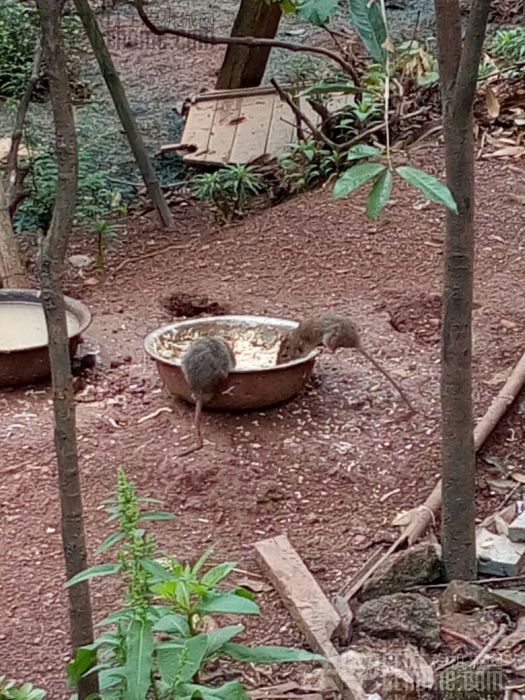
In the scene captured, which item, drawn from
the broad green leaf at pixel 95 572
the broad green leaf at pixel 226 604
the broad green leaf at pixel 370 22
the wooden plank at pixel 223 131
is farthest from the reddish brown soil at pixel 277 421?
the broad green leaf at pixel 370 22

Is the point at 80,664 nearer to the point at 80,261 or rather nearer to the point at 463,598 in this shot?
the point at 463,598

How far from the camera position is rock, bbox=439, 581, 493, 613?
10.3ft

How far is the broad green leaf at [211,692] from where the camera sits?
2.28m

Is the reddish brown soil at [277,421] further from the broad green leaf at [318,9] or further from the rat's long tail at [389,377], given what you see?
the broad green leaf at [318,9]

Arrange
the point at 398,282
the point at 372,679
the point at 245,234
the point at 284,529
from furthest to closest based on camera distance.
Result: the point at 245,234
the point at 398,282
the point at 284,529
the point at 372,679

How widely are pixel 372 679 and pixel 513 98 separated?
5.81 m

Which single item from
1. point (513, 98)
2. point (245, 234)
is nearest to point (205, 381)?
point (245, 234)

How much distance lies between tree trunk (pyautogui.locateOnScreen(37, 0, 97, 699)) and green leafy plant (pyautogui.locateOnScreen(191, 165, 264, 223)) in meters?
4.99

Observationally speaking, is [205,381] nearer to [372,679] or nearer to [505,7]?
[372,679]

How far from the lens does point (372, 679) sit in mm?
2803

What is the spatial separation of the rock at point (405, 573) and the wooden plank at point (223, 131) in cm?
519

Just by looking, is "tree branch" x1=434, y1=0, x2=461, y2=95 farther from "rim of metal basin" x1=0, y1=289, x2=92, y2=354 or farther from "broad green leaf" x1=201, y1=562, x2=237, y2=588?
"rim of metal basin" x1=0, y1=289, x2=92, y2=354

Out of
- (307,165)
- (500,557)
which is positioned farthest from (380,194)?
(307,165)

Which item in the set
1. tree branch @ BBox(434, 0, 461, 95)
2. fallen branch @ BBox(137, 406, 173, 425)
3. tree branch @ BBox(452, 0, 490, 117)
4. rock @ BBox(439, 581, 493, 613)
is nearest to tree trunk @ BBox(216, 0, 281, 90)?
fallen branch @ BBox(137, 406, 173, 425)
